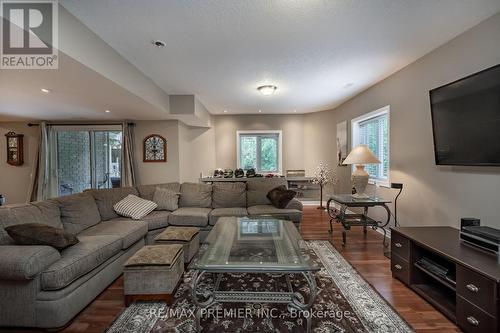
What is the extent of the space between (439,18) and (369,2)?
84 centimetres

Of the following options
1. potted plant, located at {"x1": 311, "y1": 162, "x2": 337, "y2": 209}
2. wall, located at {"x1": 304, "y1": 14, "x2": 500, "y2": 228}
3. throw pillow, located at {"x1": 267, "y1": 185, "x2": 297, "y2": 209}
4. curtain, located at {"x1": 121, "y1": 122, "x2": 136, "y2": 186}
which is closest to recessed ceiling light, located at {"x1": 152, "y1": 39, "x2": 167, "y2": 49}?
throw pillow, located at {"x1": 267, "y1": 185, "x2": 297, "y2": 209}

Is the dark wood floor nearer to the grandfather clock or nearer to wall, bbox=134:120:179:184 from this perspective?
wall, bbox=134:120:179:184

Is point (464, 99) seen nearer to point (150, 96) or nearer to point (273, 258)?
point (273, 258)

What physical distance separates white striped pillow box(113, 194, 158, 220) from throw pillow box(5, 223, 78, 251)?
1.31 metres

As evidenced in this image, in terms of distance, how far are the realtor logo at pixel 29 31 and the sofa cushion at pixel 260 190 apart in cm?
319

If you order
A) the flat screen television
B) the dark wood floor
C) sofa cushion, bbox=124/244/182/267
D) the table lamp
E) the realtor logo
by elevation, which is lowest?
the dark wood floor

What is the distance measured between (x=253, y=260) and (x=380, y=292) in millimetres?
1360

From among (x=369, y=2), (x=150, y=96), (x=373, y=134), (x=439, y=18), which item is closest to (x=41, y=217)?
(x=150, y=96)

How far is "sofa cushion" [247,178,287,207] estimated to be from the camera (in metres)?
4.26

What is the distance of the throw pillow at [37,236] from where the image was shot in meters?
1.93

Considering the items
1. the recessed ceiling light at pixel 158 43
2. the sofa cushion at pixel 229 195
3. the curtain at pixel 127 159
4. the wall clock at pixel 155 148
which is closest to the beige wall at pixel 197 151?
the wall clock at pixel 155 148

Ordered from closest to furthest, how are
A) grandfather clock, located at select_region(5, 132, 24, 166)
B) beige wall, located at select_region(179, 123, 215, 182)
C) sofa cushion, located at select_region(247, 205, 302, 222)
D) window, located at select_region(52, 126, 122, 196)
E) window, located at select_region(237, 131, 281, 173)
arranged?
sofa cushion, located at select_region(247, 205, 302, 222), grandfather clock, located at select_region(5, 132, 24, 166), window, located at select_region(52, 126, 122, 196), beige wall, located at select_region(179, 123, 215, 182), window, located at select_region(237, 131, 281, 173)

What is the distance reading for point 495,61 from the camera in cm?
219

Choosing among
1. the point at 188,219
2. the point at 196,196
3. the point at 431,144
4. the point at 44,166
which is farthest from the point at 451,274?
the point at 44,166
